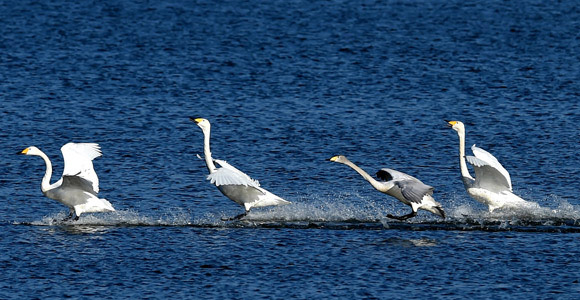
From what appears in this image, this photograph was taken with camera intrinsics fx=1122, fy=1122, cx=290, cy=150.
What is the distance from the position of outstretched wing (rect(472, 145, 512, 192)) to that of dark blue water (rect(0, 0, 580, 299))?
48cm

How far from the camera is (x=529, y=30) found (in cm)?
3378

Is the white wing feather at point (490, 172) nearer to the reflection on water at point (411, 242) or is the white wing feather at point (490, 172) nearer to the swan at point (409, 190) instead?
the swan at point (409, 190)

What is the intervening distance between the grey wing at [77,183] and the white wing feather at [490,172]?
5856 millimetres

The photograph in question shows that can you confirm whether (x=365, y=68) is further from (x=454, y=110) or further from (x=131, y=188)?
(x=131, y=188)

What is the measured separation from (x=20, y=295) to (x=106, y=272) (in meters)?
1.29

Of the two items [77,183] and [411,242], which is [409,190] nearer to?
[411,242]

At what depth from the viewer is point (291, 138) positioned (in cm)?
2227

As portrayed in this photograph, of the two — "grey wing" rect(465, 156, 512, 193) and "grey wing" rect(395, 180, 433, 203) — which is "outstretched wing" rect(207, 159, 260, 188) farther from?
"grey wing" rect(465, 156, 512, 193)

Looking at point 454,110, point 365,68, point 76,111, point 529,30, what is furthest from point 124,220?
point 529,30

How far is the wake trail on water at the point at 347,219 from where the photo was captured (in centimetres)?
1670

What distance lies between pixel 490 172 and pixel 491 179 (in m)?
0.15

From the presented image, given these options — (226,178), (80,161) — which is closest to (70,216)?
(80,161)

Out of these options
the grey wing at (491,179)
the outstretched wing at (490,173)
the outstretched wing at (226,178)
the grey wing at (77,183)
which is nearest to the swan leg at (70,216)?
the grey wing at (77,183)

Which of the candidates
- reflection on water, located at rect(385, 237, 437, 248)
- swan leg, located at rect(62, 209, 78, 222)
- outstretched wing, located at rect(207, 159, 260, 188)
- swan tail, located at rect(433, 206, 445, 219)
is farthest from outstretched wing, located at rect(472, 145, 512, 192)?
swan leg, located at rect(62, 209, 78, 222)
